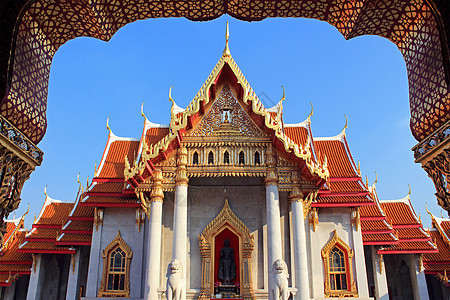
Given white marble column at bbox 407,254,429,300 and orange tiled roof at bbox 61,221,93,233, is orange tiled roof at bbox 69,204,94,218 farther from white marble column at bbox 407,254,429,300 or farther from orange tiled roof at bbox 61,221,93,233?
white marble column at bbox 407,254,429,300

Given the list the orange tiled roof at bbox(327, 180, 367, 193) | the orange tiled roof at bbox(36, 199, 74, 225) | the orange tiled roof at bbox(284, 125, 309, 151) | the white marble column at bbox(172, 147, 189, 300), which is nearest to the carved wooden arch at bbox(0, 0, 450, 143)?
the white marble column at bbox(172, 147, 189, 300)

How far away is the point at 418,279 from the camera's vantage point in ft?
50.9

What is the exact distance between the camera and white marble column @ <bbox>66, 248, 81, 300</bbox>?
14.5m

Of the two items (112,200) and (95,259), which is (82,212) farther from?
(95,259)

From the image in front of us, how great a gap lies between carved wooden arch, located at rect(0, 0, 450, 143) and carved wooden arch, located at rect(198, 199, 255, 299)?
783 cm

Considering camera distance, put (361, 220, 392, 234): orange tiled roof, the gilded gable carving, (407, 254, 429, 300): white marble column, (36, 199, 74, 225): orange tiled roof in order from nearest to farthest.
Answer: the gilded gable carving
(361, 220, 392, 234): orange tiled roof
(407, 254, 429, 300): white marble column
(36, 199, 74, 225): orange tiled roof

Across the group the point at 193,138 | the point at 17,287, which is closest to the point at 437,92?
the point at 193,138

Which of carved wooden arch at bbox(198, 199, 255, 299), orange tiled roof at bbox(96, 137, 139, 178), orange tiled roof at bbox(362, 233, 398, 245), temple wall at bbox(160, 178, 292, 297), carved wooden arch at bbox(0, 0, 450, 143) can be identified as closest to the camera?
carved wooden arch at bbox(0, 0, 450, 143)

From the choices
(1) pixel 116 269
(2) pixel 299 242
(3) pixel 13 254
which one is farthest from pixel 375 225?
(3) pixel 13 254

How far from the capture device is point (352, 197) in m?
13.8

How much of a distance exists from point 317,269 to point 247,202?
3.22 meters

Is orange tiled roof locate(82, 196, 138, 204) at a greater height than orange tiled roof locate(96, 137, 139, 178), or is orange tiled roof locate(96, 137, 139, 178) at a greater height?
orange tiled roof locate(96, 137, 139, 178)

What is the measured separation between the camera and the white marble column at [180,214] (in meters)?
11.1

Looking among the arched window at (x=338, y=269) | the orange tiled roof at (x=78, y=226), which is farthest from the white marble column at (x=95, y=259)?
the arched window at (x=338, y=269)
